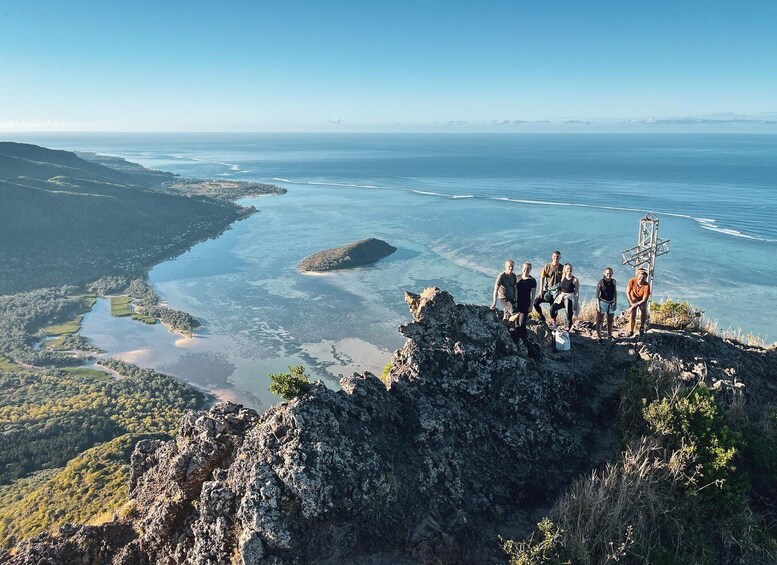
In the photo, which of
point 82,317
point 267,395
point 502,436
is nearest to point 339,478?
point 502,436

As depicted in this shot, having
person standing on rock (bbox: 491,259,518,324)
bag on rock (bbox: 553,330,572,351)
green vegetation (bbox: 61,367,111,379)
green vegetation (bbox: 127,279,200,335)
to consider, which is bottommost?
green vegetation (bbox: 61,367,111,379)

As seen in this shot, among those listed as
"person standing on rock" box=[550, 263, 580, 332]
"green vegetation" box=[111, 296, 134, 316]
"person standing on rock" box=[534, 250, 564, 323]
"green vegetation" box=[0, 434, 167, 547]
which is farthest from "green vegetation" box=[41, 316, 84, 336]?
"person standing on rock" box=[550, 263, 580, 332]

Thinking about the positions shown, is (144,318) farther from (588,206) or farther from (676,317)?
(588,206)

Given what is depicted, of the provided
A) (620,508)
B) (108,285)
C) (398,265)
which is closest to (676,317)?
(620,508)

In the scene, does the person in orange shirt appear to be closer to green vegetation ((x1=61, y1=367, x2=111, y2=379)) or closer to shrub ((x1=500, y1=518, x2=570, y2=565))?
shrub ((x1=500, y1=518, x2=570, y2=565))

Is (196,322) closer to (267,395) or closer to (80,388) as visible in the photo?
(80,388)

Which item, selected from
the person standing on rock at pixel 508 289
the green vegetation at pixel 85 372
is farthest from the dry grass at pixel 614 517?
the green vegetation at pixel 85 372

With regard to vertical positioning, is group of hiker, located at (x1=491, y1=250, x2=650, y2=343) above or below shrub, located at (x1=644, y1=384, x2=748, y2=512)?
above

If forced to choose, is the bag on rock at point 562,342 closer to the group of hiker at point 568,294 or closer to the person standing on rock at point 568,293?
the group of hiker at point 568,294
